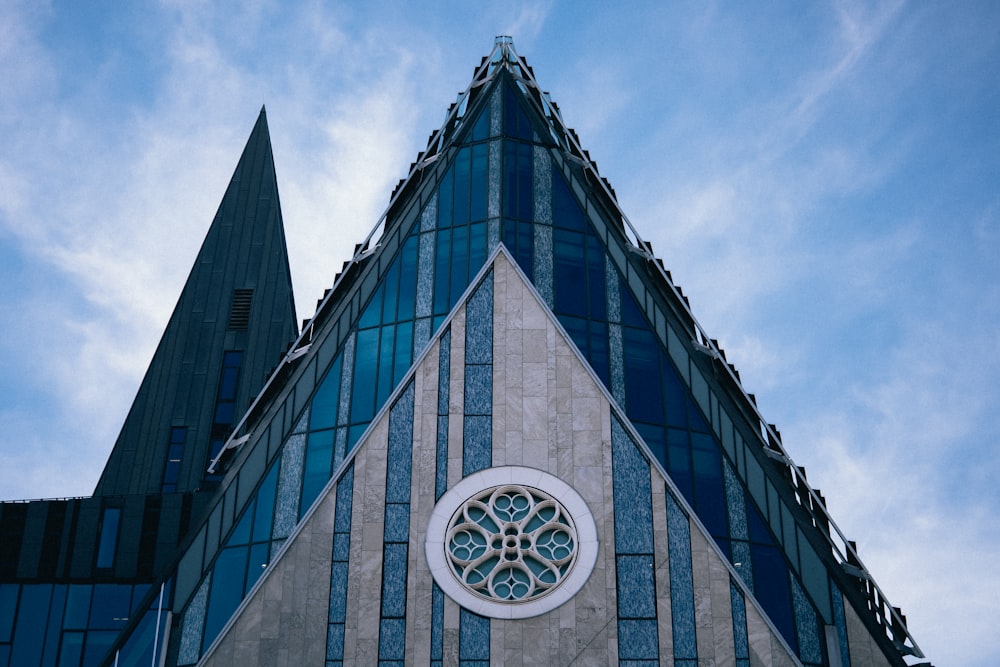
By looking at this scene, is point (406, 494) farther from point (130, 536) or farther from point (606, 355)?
point (130, 536)

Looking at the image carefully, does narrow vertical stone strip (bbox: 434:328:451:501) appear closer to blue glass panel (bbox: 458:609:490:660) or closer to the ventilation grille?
blue glass panel (bbox: 458:609:490:660)

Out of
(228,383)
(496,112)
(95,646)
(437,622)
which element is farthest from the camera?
(228,383)

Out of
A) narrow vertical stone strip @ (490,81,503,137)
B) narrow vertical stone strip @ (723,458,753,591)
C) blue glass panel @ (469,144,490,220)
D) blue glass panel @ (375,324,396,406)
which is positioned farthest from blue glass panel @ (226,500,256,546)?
narrow vertical stone strip @ (490,81,503,137)

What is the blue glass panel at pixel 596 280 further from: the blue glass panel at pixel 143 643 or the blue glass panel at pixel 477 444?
the blue glass panel at pixel 143 643

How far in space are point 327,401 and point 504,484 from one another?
23.9 ft

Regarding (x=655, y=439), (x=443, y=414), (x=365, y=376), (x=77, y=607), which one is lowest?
(x=77, y=607)

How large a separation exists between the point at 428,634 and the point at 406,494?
4.76 meters

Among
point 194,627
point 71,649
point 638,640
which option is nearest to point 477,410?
point 638,640

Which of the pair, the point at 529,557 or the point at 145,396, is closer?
the point at 529,557

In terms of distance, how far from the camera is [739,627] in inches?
1773

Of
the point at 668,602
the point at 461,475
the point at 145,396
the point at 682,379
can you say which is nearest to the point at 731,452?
the point at 682,379

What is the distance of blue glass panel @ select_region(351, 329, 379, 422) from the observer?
160 feet

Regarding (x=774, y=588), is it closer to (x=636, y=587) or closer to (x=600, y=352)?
(x=636, y=587)

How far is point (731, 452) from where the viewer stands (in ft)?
159
